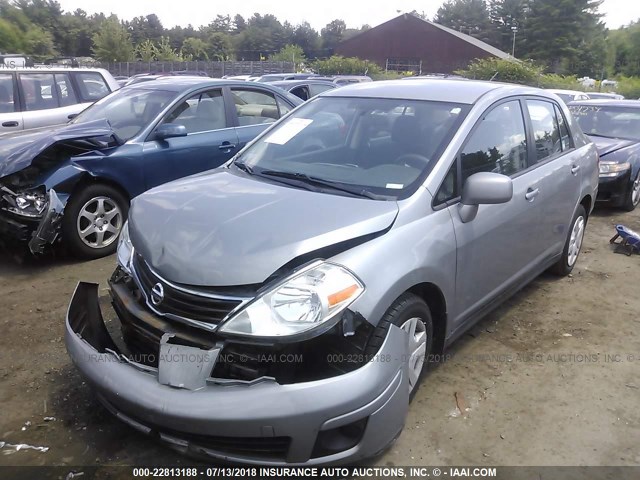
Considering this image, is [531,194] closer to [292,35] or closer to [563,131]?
[563,131]

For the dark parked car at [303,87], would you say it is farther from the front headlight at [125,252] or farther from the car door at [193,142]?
the front headlight at [125,252]

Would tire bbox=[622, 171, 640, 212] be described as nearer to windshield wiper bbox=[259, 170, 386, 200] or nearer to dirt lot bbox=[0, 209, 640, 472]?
dirt lot bbox=[0, 209, 640, 472]

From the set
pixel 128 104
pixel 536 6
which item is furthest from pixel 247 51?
pixel 128 104

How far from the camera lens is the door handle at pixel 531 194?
372 centimetres

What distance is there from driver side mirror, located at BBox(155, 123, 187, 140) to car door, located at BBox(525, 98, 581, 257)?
3249mm

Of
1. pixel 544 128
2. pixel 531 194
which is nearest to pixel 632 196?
pixel 544 128

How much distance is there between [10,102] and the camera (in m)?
8.17

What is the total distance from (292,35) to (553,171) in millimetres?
111494

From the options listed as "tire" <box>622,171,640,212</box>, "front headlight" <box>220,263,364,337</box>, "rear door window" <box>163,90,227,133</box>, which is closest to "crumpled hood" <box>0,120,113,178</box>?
"rear door window" <box>163,90,227,133</box>

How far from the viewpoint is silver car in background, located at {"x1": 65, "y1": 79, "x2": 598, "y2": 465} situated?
2217 mm

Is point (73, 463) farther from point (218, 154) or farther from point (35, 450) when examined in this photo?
point (218, 154)

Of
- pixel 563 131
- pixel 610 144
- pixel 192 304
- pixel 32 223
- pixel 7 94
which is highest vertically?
pixel 7 94

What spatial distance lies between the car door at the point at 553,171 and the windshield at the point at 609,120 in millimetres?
4664

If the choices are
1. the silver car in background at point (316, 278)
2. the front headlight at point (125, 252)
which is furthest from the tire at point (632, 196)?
the front headlight at point (125, 252)
